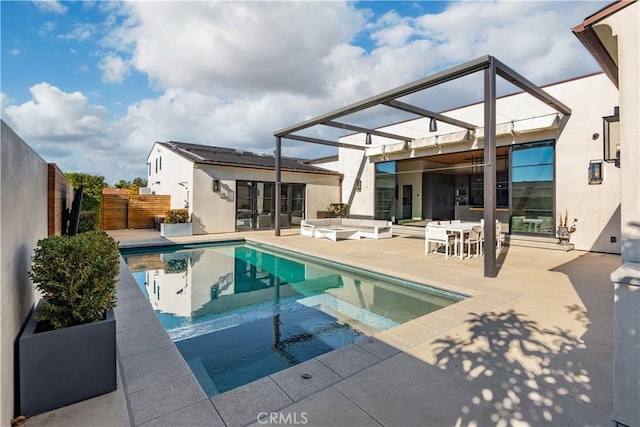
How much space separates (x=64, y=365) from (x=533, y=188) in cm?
1234

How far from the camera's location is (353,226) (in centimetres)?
1430

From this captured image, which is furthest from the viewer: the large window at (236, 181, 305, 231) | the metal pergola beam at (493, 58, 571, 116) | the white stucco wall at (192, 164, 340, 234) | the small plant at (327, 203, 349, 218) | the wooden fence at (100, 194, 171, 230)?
the small plant at (327, 203, 349, 218)

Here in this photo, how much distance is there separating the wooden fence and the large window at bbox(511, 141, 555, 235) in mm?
15554

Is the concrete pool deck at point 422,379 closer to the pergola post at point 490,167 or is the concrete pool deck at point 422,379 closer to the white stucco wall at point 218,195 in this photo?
the pergola post at point 490,167

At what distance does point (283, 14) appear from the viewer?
787 cm

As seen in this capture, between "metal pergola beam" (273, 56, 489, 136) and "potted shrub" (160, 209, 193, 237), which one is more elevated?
"metal pergola beam" (273, 56, 489, 136)

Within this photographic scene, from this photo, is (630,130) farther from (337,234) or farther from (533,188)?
(337,234)

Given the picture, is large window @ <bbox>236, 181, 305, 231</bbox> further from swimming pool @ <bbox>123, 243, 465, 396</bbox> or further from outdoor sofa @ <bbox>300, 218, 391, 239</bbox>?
swimming pool @ <bbox>123, 243, 465, 396</bbox>

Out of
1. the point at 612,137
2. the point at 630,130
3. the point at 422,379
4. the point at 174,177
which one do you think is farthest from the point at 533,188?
the point at 174,177

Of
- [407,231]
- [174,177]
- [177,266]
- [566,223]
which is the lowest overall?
[177,266]

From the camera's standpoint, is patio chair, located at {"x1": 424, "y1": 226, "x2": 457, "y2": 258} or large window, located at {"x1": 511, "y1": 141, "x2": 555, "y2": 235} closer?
patio chair, located at {"x1": 424, "y1": 226, "x2": 457, "y2": 258}

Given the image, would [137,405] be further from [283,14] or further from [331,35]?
[331,35]

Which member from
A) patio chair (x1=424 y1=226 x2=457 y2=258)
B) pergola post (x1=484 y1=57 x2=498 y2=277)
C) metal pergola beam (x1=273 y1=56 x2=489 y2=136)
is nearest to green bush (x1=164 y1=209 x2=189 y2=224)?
metal pergola beam (x1=273 y1=56 x2=489 y2=136)

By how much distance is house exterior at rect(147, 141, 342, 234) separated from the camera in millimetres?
13133
